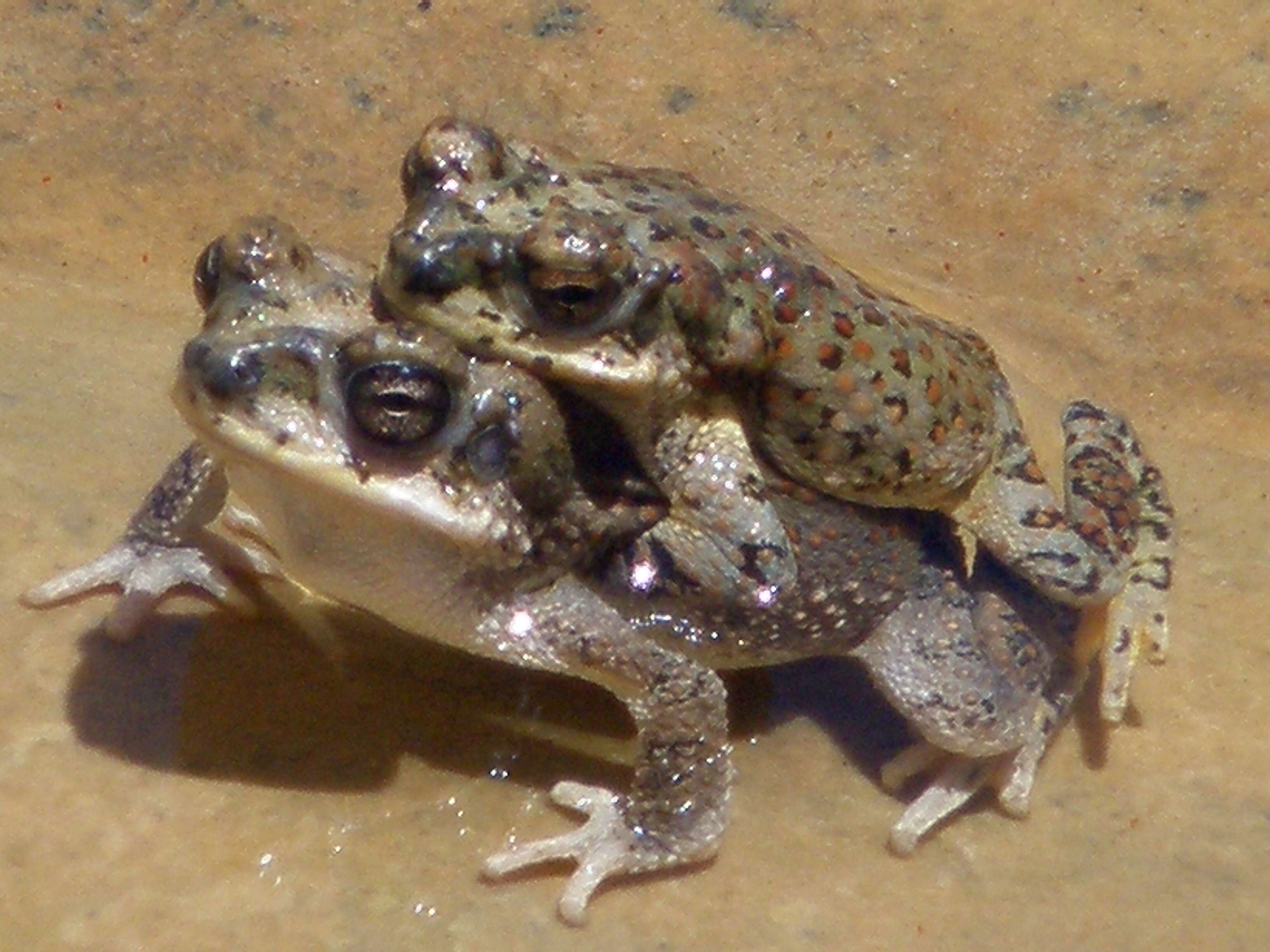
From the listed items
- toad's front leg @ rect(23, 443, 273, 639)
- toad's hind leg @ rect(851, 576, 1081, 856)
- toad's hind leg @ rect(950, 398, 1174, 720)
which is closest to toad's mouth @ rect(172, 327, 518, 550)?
toad's front leg @ rect(23, 443, 273, 639)

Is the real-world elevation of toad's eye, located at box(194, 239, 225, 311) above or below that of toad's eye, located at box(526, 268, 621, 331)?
below

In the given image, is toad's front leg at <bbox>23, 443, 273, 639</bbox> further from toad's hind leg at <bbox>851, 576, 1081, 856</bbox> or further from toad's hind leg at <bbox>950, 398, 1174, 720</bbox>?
toad's hind leg at <bbox>950, 398, 1174, 720</bbox>

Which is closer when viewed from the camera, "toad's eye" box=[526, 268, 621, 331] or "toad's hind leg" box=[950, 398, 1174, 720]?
"toad's eye" box=[526, 268, 621, 331]

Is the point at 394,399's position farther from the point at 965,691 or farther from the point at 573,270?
the point at 965,691

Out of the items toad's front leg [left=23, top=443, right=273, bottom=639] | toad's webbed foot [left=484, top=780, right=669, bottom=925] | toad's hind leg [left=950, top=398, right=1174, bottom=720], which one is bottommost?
toad's webbed foot [left=484, top=780, right=669, bottom=925]

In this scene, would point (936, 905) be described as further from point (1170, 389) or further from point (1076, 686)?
point (1170, 389)

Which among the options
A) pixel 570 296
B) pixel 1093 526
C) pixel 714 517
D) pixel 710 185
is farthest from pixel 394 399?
pixel 710 185

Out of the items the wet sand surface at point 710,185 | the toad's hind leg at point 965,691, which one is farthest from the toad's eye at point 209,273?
the toad's hind leg at point 965,691

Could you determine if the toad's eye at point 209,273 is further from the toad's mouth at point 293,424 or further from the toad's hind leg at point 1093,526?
the toad's hind leg at point 1093,526
